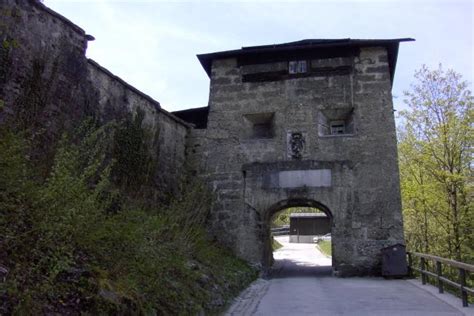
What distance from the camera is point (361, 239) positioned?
33.4ft

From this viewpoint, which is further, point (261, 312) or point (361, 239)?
point (361, 239)

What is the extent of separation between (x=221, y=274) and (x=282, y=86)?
6.12 m

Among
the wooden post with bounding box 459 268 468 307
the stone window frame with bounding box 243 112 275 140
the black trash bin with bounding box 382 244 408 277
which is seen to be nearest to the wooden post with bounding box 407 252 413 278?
the black trash bin with bounding box 382 244 408 277

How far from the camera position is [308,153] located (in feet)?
35.9

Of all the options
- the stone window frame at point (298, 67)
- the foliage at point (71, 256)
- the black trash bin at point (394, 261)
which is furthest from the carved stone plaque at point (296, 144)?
the foliage at point (71, 256)

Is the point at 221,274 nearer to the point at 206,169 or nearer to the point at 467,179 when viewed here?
the point at 206,169

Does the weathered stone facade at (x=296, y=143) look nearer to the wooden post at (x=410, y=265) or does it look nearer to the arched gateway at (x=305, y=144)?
the arched gateway at (x=305, y=144)

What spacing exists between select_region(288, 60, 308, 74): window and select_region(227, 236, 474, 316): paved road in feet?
18.6

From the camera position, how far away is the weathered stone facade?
10.2 meters

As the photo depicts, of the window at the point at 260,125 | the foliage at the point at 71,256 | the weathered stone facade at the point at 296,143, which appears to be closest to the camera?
the foliage at the point at 71,256

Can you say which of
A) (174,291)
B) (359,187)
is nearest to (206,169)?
(359,187)

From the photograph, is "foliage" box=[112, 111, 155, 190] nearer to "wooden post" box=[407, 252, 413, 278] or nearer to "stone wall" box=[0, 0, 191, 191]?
"stone wall" box=[0, 0, 191, 191]

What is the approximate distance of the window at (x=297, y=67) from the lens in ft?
38.0

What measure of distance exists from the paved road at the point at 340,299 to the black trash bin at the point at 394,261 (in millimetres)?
315
